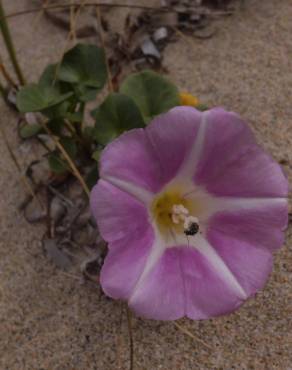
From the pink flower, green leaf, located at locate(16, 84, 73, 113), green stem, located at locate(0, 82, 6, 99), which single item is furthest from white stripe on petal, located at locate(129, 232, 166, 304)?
green stem, located at locate(0, 82, 6, 99)

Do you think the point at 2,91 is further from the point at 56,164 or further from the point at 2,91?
the point at 56,164

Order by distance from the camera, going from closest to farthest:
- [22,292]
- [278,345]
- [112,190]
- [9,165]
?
[112,190], [278,345], [22,292], [9,165]

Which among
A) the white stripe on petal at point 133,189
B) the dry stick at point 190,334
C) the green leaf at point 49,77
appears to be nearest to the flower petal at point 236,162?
the white stripe on petal at point 133,189

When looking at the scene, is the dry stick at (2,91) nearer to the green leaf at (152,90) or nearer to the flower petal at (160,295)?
the green leaf at (152,90)

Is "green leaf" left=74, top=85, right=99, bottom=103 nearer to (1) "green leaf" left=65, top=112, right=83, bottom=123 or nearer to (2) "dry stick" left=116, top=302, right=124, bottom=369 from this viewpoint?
(1) "green leaf" left=65, top=112, right=83, bottom=123

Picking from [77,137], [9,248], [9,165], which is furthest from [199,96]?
[9,248]

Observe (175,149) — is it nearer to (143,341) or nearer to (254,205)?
(254,205)

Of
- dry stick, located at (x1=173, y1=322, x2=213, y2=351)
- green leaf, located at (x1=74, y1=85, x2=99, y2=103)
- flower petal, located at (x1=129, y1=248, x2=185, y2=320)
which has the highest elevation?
green leaf, located at (x1=74, y1=85, x2=99, y2=103)
